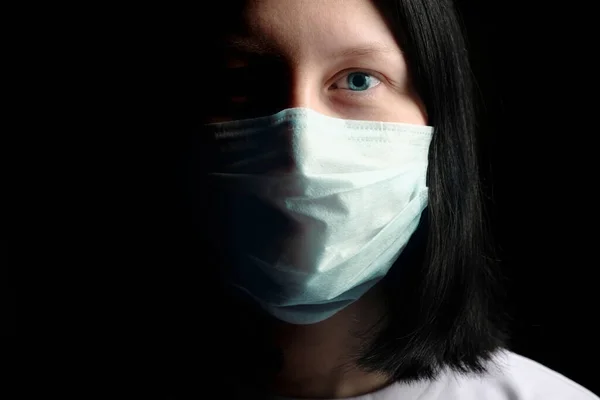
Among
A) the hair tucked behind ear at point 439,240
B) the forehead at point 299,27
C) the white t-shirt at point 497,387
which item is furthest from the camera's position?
the white t-shirt at point 497,387

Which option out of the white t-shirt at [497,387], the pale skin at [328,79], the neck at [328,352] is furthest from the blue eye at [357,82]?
the white t-shirt at [497,387]

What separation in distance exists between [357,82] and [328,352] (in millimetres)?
514

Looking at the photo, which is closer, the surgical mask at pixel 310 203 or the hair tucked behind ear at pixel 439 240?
the surgical mask at pixel 310 203

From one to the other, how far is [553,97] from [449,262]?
56cm

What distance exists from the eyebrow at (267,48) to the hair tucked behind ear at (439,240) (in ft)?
0.23

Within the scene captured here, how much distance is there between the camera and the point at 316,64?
38.7 inches

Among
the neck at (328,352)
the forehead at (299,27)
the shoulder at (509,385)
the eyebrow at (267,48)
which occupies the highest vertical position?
the forehead at (299,27)

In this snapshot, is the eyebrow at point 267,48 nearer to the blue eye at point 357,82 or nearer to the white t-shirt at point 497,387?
the blue eye at point 357,82

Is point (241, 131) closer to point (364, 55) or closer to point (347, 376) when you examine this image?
point (364, 55)

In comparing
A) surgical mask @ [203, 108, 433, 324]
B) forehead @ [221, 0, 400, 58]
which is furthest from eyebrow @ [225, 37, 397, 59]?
surgical mask @ [203, 108, 433, 324]

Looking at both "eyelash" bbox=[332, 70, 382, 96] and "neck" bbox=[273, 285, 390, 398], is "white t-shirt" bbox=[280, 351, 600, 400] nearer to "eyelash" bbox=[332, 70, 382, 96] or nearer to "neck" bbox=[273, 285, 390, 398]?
"neck" bbox=[273, 285, 390, 398]

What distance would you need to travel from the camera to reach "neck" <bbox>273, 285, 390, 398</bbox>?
1148mm

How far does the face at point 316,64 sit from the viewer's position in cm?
97

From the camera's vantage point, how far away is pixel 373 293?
1.17 meters
